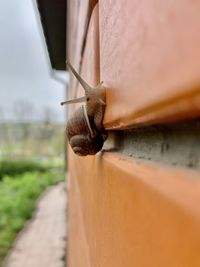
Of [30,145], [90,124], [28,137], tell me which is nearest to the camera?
[90,124]

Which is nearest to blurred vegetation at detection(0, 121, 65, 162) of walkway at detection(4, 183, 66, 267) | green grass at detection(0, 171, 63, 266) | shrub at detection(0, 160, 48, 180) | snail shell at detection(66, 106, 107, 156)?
shrub at detection(0, 160, 48, 180)

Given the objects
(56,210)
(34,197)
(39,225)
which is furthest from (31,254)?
(34,197)

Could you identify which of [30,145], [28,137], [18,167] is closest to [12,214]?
[18,167]

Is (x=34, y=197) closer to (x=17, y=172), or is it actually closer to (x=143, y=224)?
(x=17, y=172)

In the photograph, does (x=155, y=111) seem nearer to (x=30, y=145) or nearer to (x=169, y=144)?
(x=169, y=144)

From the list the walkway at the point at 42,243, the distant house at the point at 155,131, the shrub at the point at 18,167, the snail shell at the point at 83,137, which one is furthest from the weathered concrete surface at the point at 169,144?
the shrub at the point at 18,167

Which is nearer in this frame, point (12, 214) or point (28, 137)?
point (12, 214)

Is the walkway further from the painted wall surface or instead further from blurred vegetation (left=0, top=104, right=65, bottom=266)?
blurred vegetation (left=0, top=104, right=65, bottom=266)

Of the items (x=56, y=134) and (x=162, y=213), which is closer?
(x=162, y=213)
